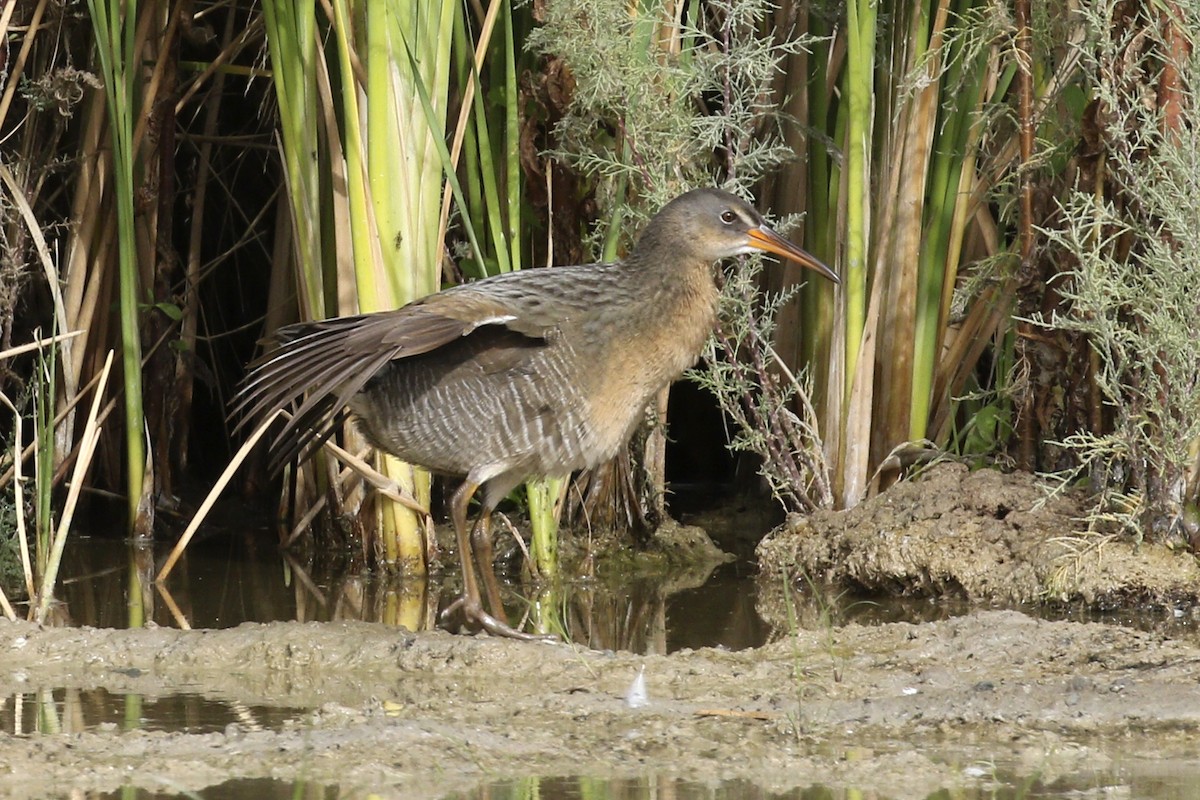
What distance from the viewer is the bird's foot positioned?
186 inches

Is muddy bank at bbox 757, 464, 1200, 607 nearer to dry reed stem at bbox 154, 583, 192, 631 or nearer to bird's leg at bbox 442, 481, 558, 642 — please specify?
bird's leg at bbox 442, 481, 558, 642

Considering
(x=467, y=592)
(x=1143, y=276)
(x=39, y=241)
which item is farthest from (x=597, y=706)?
(x=39, y=241)

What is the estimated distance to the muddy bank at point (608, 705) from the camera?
327 cm

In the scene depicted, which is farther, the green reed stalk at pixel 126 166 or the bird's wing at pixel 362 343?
the green reed stalk at pixel 126 166

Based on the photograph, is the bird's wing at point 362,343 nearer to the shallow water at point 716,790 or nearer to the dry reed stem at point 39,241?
the dry reed stem at point 39,241

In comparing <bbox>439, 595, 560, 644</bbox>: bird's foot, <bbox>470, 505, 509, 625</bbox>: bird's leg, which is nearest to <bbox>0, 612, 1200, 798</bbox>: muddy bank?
<bbox>439, 595, 560, 644</bbox>: bird's foot

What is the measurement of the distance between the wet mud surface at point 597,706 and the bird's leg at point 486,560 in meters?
0.46

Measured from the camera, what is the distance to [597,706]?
148 inches

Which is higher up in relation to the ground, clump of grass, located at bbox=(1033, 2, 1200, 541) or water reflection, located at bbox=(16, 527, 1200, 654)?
clump of grass, located at bbox=(1033, 2, 1200, 541)

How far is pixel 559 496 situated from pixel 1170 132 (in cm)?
231

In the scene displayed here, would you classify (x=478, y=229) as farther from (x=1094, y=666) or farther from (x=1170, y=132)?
(x=1094, y=666)

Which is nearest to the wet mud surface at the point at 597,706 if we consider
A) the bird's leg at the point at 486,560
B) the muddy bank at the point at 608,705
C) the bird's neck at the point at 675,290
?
the muddy bank at the point at 608,705

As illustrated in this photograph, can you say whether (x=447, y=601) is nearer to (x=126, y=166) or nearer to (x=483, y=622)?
(x=483, y=622)

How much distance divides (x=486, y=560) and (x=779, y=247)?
1321 mm
